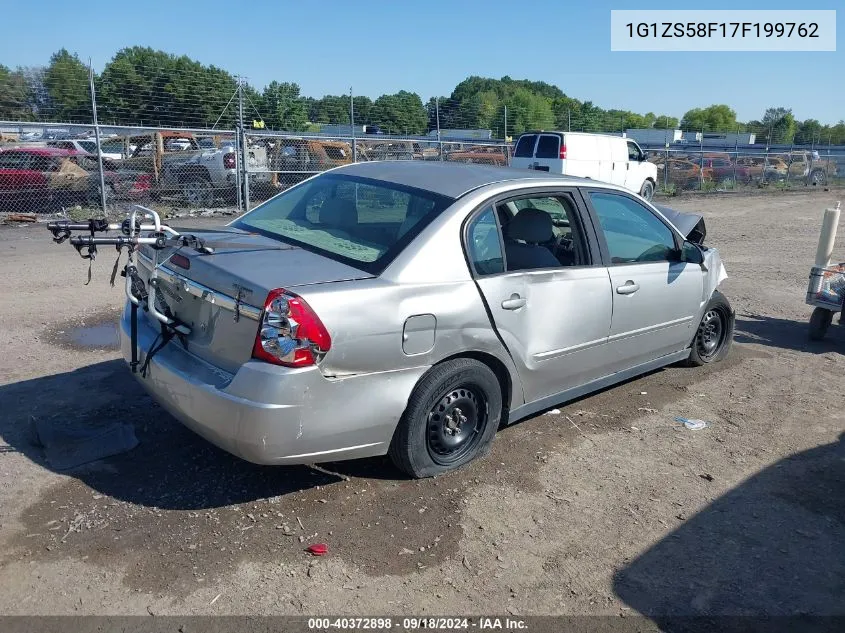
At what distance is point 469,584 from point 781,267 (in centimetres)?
974

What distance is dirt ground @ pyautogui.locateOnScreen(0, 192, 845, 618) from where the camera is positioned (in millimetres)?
3072

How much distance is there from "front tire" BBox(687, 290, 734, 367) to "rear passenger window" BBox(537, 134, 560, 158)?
1352cm

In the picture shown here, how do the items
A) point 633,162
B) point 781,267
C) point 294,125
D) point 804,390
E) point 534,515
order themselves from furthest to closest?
point 294,125, point 633,162, point 781,267, point 804,390, point 534,515

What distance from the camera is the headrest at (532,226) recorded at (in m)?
4.54

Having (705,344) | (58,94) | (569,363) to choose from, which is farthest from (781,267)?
(58,94)

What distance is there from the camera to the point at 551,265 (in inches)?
179

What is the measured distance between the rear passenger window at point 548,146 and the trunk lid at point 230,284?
16.2 m

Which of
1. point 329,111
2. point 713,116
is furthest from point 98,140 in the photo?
point 713,116

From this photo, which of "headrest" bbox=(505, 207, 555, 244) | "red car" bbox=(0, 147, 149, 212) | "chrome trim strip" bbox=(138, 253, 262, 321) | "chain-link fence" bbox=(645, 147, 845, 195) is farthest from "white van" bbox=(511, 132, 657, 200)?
"chrome trim strip" bbox=(138, 253, 262, 321)

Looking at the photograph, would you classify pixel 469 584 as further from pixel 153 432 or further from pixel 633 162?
pixel 633 162

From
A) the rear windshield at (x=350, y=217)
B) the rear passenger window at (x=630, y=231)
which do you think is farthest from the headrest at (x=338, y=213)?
the rear passenger window at (x=630, y=231)

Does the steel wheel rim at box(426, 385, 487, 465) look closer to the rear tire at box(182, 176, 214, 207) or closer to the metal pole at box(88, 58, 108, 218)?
the metal pole at box(88, 58, 108, 218)

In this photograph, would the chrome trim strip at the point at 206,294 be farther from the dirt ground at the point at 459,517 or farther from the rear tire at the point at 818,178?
the rear tire at the point at 818,178

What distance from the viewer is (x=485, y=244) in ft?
13.4
